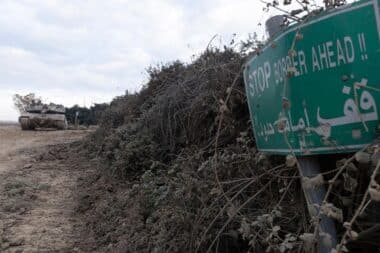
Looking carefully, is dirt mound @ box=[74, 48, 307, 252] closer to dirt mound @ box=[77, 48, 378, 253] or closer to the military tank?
dirt mound @ box=[77, 48, 378, 253]

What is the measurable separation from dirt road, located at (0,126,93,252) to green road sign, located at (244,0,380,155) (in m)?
3.65

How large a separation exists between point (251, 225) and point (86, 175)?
22.4 ft

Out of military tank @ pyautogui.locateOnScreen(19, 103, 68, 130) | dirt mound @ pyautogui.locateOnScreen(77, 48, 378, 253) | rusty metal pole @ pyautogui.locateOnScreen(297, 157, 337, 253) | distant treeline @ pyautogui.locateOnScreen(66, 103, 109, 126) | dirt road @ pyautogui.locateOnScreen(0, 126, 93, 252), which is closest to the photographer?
rusty metal pole @ pyautogui.locateOnScreen(297, 157, 337, 253)

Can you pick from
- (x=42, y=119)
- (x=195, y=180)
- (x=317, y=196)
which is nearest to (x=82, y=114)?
(x=42, y=119)

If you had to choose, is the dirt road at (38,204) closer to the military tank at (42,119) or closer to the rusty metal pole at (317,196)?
the rusty metal pole at (317,196)

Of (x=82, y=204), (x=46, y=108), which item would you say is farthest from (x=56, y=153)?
(x=46, y=108)

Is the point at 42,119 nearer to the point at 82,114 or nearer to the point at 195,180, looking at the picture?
the point at 82,114

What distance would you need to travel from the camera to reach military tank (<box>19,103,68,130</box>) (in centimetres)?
2306

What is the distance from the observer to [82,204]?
6.83 m

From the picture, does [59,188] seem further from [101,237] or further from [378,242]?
[378,242]

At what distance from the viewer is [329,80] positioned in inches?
75.7

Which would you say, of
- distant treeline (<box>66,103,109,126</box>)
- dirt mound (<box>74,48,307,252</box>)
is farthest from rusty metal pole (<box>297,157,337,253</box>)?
distant treeline (<box>66,103,109,126</box>)

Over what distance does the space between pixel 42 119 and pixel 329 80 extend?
22943 millimetres

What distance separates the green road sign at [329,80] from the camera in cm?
Answer: 177
